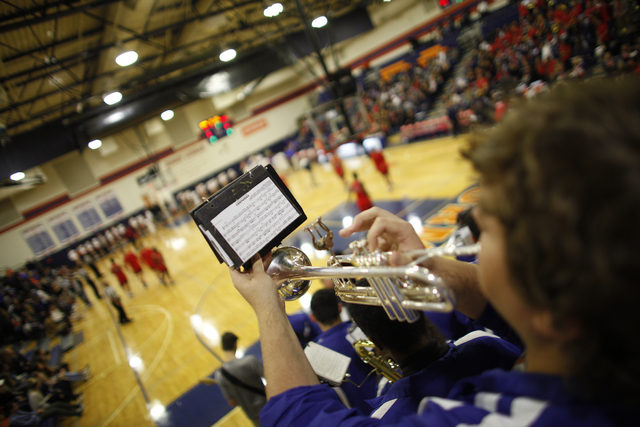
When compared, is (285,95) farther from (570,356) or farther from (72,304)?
(570,356)

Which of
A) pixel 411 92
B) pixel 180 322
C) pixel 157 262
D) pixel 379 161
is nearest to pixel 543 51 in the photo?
pixel 379 161

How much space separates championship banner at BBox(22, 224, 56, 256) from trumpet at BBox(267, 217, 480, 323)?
2698 centimetres

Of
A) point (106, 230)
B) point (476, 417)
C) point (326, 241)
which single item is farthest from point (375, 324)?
point (106, 230)

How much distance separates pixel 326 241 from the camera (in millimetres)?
1925

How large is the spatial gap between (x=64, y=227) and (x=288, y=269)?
88.8 ft

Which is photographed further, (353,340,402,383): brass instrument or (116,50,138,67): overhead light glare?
(116,50,138,67): overhead light glare

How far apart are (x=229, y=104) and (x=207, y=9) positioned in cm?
1347

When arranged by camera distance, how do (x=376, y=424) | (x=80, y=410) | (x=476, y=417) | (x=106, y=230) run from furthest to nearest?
(x=106, y=230) → (x=80, y=410) → (x=376, y=424) → (x=476, y=417)

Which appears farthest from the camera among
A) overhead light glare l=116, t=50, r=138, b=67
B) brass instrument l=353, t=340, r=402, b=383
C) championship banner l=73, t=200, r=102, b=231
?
championship banner l=73, t=200, r=102, b=231

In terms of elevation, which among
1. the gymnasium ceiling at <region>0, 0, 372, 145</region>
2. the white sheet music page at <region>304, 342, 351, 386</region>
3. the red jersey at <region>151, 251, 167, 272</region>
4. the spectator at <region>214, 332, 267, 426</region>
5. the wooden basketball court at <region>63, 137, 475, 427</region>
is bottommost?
the wooden basketball court at <region>63, 137, 475, 427</region>

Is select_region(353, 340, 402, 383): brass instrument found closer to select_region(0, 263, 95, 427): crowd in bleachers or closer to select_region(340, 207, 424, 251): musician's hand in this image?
select_region(340, 207, 424, 251): musician's hand

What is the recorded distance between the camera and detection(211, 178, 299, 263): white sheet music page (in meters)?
1.65

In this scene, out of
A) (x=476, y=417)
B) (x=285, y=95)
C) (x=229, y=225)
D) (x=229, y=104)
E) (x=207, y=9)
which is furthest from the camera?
(x=285, y=95)

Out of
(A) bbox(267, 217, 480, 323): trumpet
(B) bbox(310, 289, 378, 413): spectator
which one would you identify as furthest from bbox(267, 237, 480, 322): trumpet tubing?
(B) bbox(310, 289, 378, 413): spectator
